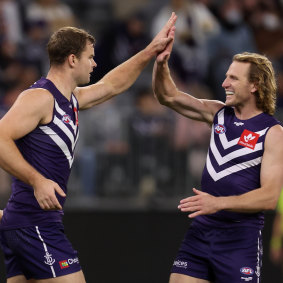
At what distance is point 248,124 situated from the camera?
5828mm

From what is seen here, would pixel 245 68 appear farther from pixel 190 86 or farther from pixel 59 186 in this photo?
pixel 190 86

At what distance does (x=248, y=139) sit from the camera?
5770 mm

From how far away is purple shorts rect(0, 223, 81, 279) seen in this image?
541 cm

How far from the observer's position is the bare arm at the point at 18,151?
5.08 m

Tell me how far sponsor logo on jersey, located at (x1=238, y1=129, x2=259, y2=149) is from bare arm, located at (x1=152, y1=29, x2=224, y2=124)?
410 millimetres

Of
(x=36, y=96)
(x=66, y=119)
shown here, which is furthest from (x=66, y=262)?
(x=36, y=96)

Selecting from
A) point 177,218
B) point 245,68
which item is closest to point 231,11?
point 177,218

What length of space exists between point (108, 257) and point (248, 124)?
12.3 ft

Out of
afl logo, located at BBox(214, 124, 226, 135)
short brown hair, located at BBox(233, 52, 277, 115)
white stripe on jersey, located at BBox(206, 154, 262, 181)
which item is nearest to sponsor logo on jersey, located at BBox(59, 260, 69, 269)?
white stripe on jersey, located at BBox(206, 154, 262, 181)

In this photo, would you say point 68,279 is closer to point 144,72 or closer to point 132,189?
point 132,189

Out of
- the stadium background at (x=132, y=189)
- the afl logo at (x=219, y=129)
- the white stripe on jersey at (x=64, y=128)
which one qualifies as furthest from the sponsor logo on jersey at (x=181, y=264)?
the stadium background at (x=132, y=189)

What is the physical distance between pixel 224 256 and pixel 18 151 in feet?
5.65

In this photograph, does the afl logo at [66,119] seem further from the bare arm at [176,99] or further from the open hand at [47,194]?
the bare arm at [176,99]

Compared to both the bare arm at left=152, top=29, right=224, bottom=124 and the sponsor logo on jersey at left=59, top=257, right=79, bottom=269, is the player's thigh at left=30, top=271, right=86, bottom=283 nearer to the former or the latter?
the sponsor logo on jersey at left=59, top=257, right=79, bottom=269
